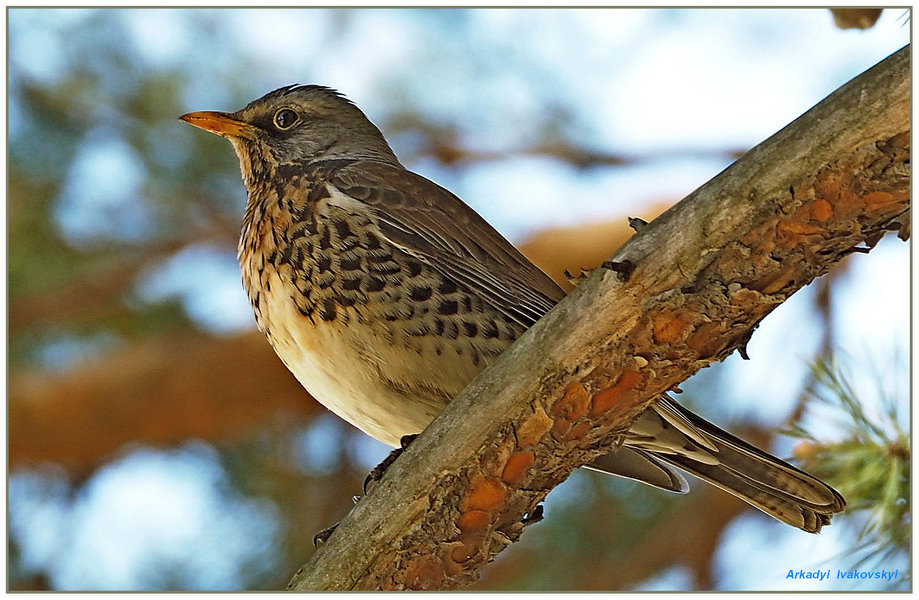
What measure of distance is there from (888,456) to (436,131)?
6.02 feet

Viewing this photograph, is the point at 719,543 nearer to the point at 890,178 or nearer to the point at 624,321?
the point at 624,321

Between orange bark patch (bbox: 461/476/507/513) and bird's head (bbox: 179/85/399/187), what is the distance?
3.97 feet

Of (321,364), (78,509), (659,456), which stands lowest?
(659,456)

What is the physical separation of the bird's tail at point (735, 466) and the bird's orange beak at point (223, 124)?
1.34m

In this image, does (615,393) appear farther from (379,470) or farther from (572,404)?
(379,470)

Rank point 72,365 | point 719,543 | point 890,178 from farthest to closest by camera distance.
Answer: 1. point 72,365
2. point 719,543
3. point 890,178

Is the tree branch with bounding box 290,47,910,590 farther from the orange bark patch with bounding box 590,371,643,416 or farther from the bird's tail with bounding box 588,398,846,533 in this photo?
the bird's tail with bounding box 588,398,846,533

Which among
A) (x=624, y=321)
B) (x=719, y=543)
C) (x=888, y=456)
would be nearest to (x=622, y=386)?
(x=624, y=321)

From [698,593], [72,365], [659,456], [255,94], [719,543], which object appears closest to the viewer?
[698,593]

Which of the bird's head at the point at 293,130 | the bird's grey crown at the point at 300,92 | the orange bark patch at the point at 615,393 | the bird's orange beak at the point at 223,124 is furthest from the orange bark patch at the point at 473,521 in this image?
the bird's grey crown at the point at 300,92

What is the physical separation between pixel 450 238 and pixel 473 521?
0.77m

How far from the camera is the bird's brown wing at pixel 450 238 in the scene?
239 cm

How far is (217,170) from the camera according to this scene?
12.1ft

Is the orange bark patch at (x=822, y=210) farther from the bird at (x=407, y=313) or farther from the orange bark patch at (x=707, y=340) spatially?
the bird at (x=407, y=313)
